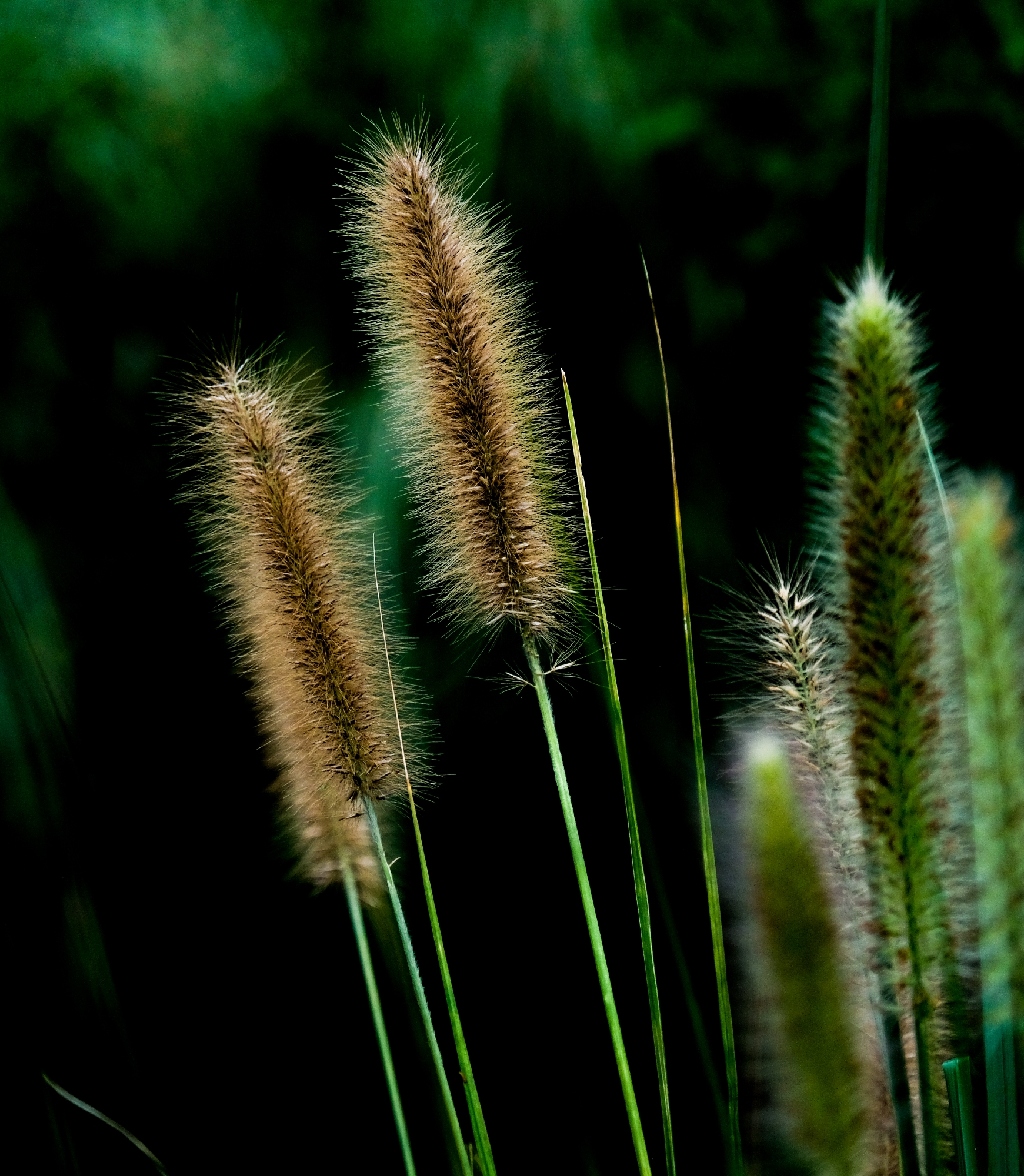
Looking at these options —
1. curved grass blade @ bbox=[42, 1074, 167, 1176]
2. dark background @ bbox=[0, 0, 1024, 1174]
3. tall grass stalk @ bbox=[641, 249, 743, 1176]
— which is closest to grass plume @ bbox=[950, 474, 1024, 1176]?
tall grass stalk @ bbox=[641, 249, 743, 1176]

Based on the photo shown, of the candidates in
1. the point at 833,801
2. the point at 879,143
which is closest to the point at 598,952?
the point at 833,801

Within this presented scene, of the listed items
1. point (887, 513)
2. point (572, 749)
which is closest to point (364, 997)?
point (572, 749)

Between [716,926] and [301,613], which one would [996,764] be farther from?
[301,613]

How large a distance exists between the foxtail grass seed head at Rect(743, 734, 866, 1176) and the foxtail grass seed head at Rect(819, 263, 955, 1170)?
3 cm

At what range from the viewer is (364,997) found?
111 centimetres

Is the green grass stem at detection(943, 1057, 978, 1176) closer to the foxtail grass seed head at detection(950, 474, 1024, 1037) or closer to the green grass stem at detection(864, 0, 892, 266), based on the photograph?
the foxtail grass seed head at detection(950, 474, 1024, 1037)

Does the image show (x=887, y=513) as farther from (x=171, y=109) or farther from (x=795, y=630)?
(x=171, y=109)

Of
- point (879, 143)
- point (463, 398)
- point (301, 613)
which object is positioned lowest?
Result: point (301, 613)

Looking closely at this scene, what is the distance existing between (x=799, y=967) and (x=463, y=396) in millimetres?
406

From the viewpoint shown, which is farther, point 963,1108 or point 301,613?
point 301,613

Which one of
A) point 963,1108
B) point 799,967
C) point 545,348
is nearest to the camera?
point 799,967

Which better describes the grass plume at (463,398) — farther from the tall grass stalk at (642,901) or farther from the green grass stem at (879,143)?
the green grass stem at (879,143)

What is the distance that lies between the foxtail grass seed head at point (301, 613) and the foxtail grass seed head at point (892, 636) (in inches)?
11.4

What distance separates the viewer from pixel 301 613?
63cm
